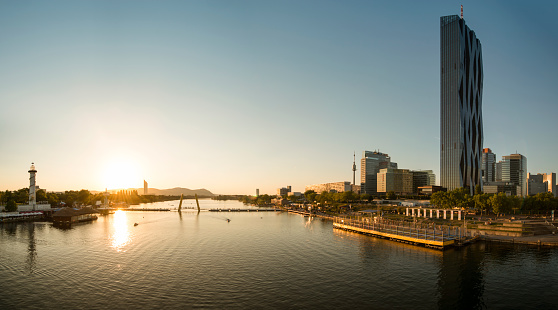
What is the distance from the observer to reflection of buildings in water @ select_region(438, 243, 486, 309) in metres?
38.9

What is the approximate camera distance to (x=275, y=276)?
162 feet

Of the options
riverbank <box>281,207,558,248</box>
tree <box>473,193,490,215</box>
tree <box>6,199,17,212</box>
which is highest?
tree <box>473,193,490,215</box>

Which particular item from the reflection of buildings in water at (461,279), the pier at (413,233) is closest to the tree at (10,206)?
the pier at (413,233)

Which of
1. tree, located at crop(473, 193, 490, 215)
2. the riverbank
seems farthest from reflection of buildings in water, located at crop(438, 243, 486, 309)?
tree, located at crop(473, 193, 490, 215)

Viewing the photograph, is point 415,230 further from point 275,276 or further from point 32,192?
point 32,192

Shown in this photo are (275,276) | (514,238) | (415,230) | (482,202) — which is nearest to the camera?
(275,276)

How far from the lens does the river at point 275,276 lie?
3925 centimetres

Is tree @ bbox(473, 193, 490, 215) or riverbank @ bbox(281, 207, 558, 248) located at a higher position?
tree @ bbox(473, 193, 490, 215)

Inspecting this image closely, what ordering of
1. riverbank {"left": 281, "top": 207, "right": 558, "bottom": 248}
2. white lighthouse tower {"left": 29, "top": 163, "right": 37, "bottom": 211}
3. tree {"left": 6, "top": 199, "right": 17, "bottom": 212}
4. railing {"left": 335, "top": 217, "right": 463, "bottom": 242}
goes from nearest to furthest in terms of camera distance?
riverbank {"left": 281, "top": 207, "right": 558, "bottom": 248} → railing {"left": 335, "top": 217, "right": 463, "bottom": 242} → tree {"left": 6, "top": 199, "right": 17, "bottom": 212} → white lighthouse tower {"left": 29, "top": 163, "right": 37, "bottom": 211}

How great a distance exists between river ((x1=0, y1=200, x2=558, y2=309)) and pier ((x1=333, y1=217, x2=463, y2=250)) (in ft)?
10.7

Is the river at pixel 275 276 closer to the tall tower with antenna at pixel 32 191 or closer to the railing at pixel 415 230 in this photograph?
the railing at pixel 415 230

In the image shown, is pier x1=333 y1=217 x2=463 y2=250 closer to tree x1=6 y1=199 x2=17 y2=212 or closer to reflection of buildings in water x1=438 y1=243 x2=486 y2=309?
reflection of buildings in water x1=438 y1=243 x2=486 y2=309

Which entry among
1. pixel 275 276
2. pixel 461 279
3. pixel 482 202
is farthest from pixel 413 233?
pixel 482 202

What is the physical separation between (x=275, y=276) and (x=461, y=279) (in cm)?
2733
